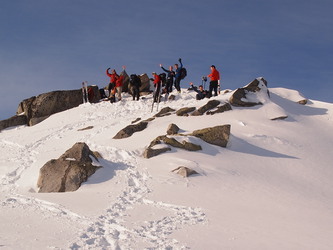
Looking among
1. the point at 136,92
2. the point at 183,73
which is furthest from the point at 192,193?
the point at 136,92

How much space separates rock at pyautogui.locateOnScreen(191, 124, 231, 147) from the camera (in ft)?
44.5

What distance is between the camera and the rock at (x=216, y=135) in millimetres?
13578

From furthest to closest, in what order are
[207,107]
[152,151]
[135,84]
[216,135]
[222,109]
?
[135,84] < [207,107] < [222,109] < [216,135] < [152,151]

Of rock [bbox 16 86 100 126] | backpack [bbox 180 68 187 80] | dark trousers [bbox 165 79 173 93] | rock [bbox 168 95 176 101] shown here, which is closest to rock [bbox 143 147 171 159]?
dark trousers [bbox 165 79 173 93]

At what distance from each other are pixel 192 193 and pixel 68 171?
404cm

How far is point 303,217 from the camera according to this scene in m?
8.00

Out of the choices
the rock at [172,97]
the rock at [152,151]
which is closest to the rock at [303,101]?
the rock at [172,97]

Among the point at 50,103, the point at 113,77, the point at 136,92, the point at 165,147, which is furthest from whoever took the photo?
the point at 50,103

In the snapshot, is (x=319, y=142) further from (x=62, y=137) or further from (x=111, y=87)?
(x=111, y=87)

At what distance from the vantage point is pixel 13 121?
1075 inches

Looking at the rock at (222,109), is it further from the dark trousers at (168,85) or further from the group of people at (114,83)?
the group of people at (114,83)

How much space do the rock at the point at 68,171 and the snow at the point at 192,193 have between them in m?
0.30

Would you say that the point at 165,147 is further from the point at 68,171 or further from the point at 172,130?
the point at 68,171

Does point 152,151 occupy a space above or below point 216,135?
below
